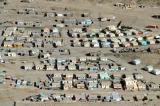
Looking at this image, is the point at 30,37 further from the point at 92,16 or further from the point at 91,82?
the point at 91,82

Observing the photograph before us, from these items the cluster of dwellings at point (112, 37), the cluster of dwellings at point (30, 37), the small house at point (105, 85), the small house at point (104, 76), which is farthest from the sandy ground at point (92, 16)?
the small house at point (104, 76)

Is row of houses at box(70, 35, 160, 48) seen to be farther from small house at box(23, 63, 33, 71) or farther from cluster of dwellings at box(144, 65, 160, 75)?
small house at box(23, 63, 33, 71)

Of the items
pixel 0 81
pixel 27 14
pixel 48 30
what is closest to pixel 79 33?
pixel 48 30

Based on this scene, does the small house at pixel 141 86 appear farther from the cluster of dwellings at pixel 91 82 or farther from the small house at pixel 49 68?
the small house at pixel 49 68

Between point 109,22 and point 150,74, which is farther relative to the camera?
point 109,22

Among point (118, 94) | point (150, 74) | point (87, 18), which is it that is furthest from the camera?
point (87, 18)

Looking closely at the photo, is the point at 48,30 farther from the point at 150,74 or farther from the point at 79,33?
the point at 150,74
